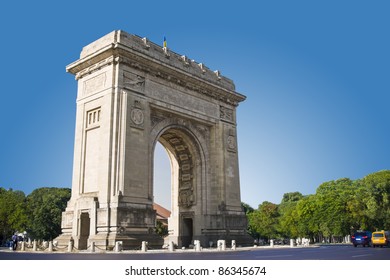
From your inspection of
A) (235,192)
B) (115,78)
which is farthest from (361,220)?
(115,78)

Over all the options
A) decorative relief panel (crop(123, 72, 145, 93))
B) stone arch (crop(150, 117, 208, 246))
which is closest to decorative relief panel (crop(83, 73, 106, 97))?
decorative relief panel (crop(123, 72, 145, 93))

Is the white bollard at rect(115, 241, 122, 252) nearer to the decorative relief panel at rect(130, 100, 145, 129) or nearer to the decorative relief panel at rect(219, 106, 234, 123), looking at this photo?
the decorative relief panel at rect(130, 100, 145, 129)

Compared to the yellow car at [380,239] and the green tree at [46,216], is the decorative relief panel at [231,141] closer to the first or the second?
the yellow car at [380,239]

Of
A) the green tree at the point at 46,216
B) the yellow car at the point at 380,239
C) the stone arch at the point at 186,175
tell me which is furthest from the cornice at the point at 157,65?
the green tree at the point at 46,216

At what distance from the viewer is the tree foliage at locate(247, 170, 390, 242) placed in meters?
60.9

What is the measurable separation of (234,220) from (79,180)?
1552 cm

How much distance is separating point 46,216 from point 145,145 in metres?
37.1

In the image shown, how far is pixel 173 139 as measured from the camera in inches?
1610

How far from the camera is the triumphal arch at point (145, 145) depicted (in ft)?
101

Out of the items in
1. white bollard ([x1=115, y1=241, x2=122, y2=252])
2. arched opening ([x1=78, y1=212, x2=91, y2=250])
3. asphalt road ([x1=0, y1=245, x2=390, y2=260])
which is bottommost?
asphalt road ([x1=0, y1=245, x2=390, y2=260])

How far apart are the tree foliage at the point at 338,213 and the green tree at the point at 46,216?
137 ft

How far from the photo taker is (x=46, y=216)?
6325 centimetres

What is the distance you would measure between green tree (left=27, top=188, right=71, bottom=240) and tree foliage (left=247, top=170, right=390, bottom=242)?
4180cm
